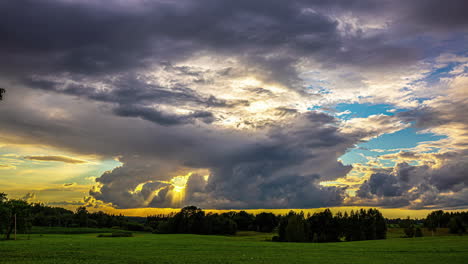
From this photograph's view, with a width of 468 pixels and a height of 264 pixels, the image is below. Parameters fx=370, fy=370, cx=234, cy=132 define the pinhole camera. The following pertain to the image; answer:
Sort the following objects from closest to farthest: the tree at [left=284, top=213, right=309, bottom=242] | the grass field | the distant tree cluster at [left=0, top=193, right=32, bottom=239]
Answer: the grass field < the distant tree cluster at [left=0, top=193, right=32, bottom=239] < the tree at [left=284, top=213, right=309, bottom=242]

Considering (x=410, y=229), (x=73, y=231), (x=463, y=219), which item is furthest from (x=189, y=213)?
(x=463, y=219)

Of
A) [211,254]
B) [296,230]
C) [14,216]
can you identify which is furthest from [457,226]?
[14,216]

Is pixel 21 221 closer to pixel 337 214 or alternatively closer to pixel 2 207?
pixel 2 207

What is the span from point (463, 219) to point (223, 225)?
4537 inches

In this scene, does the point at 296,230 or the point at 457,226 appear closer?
the point at 296,230

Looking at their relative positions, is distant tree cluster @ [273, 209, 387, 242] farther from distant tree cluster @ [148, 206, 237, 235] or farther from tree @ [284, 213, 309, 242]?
distant tree cluster @ [148, 206, 237, 235]

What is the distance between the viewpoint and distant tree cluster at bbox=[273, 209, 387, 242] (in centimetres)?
15788

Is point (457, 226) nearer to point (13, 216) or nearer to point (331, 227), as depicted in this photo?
point (331, 227)

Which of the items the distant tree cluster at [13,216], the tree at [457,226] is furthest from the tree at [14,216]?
the tree at [457,226]

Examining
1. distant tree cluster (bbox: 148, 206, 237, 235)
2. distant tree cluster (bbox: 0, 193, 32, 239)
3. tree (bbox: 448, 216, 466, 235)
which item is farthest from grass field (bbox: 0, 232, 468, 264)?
tree (bbox: 448, 216, 466, 235)

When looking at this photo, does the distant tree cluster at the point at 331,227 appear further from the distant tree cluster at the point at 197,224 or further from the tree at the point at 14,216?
the tree at the point at 14,216

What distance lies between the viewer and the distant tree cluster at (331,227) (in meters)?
158

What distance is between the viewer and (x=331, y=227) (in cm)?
16475

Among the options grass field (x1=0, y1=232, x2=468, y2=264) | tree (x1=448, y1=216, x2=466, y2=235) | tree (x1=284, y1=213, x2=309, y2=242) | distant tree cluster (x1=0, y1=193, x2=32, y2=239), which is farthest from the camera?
tree (x1=448, y1=216, x2=466, y2=235)
